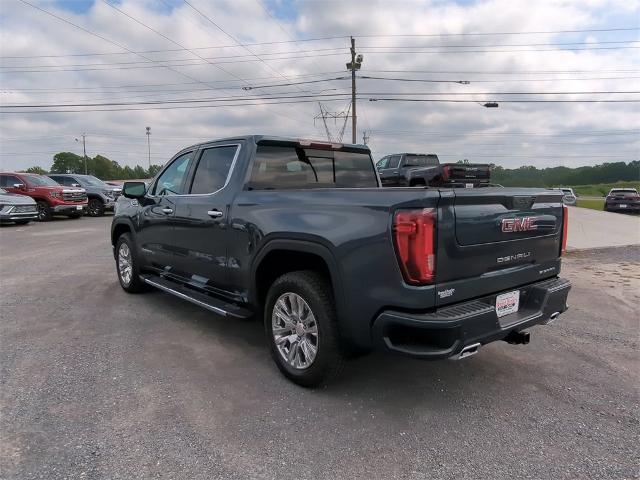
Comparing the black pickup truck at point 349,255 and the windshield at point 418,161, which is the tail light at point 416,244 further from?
the windshield at point 418,161

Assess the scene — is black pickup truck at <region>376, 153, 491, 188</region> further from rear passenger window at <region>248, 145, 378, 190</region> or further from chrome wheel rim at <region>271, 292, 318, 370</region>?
chrome wheel rim at <region>271, 292, 318, 370</region>

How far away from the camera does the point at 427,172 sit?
1477 cm

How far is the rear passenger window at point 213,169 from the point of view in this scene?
4359 mm

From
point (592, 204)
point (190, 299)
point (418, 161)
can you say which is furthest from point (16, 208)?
point (592, 204)

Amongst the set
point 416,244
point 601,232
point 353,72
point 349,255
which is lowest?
point 601,232

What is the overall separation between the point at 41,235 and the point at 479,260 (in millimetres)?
13336

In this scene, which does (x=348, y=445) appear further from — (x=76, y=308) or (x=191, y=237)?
(x=76, y=308)

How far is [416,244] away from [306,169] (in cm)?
200

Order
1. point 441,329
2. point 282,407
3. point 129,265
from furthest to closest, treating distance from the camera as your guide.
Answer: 1. point 129,265
2. point 282,407
3. point 441,329

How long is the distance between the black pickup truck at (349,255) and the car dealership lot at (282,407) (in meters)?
0.43

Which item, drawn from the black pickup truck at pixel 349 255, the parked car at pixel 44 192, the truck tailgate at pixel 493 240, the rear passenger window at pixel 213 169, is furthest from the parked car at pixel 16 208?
the truck tailgate at pixel 493 240

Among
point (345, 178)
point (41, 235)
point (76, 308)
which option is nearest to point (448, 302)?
point (345, 178)

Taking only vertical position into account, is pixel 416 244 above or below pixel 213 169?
below

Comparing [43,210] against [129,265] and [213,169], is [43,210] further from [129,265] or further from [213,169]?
[213,169]
